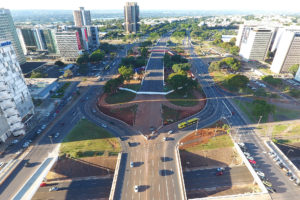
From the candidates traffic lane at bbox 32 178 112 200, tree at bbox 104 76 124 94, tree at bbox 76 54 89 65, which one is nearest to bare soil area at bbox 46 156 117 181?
traffic lane at bbox 32 178 112 200

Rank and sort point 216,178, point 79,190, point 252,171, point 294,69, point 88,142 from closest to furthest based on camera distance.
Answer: point 79,190 → point 252,171 → point 216,178 → point 88,142 → point 294,69

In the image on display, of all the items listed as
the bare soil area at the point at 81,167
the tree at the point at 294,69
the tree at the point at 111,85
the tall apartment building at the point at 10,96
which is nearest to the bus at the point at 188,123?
the bare soil area at the point at 81,167

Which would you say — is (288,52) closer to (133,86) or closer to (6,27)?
(133,86)

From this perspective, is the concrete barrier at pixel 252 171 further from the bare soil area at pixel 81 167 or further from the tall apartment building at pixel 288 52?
the tall apartment building at pixel 288 52

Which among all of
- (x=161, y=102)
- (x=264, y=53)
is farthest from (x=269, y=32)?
(x=161, y=102)

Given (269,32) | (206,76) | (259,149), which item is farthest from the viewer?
(269,32)

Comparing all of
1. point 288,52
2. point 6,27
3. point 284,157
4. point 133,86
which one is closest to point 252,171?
point 284,157

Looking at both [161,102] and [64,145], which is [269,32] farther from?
[64,145]
